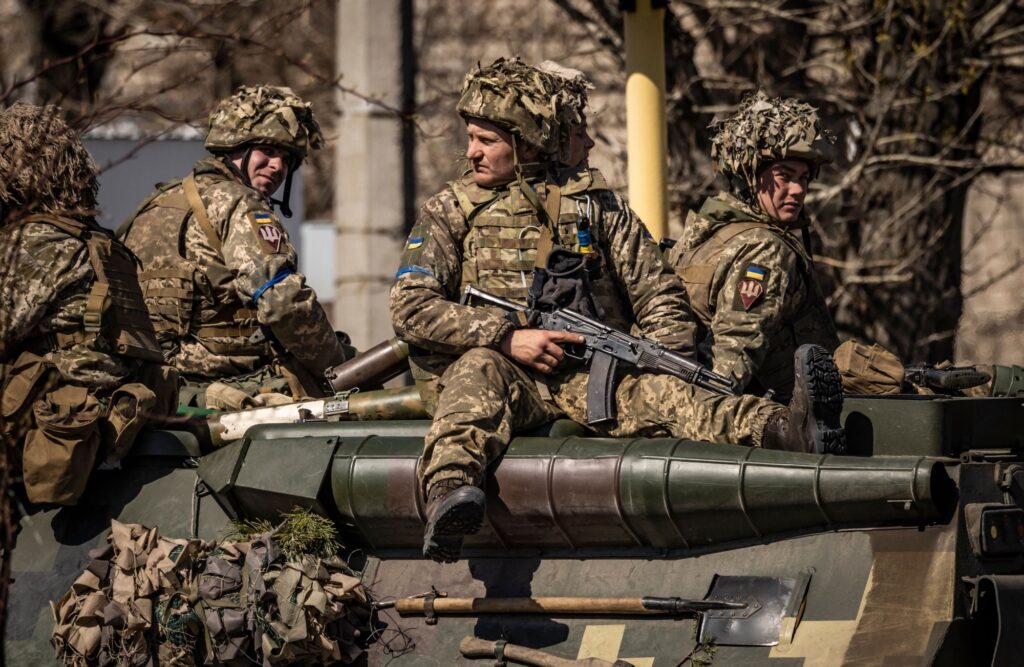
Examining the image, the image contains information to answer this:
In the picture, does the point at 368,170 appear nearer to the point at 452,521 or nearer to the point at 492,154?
the point at 492,154

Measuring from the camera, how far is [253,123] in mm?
8688

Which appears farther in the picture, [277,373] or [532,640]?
[277,373]

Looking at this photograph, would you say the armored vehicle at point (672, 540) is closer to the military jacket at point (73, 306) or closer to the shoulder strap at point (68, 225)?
the military jacket at point (73, 306)

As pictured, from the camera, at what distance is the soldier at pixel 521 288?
6672mm

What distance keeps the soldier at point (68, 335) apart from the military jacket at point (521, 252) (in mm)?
1240

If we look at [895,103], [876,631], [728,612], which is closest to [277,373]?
[728,612]

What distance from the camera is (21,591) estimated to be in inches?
290

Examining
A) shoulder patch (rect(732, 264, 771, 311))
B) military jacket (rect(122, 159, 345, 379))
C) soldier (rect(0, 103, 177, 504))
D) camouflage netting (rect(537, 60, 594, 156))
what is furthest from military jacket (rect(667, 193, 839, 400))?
soldier (rect(0, 103, 177, 504))

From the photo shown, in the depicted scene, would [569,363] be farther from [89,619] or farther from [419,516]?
[89,619]

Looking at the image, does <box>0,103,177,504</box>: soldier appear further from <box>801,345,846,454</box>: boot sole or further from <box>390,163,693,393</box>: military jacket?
<box>801,345,846,454</box>: boot sole

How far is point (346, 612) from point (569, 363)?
4.31ft

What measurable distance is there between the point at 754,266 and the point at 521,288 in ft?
3.85

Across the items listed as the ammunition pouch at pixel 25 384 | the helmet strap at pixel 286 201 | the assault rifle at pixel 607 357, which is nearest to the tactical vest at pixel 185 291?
the helmet strap at pixel 286 201

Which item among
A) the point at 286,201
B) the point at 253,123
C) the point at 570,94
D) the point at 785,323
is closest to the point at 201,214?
the point at 253,123
